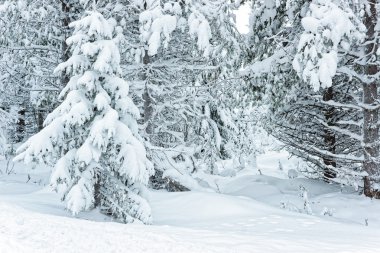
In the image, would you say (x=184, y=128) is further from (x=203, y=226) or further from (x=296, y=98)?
(x=203, y=226)

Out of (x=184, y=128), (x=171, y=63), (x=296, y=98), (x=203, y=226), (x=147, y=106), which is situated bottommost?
(x=203, y=226)

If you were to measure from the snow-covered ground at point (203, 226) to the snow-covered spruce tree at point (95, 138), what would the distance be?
46cm

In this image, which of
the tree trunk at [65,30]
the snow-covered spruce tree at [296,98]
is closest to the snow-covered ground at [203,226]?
the snow-covered spruce tree at [296,98]

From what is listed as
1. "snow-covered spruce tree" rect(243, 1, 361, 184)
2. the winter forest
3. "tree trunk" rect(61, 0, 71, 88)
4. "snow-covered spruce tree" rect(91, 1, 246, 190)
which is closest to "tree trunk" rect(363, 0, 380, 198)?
the winter forest

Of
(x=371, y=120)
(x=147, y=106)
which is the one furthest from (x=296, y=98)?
(x=147, y=106)

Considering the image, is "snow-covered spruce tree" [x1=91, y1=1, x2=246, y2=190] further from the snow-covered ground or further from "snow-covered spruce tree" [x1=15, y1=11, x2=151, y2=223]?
the snow-covered ground

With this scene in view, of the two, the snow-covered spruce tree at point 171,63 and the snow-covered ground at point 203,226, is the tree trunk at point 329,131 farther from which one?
the snow-covered spruce tree at point 171,63

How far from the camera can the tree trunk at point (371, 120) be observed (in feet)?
29.5

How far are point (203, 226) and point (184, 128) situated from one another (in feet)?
24.3

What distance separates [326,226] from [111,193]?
3.74 meters

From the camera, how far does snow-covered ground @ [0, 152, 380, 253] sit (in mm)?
4305

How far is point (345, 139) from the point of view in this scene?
1095 centimetres

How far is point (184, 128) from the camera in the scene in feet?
45.8

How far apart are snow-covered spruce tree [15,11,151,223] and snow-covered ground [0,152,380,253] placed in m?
0.46
